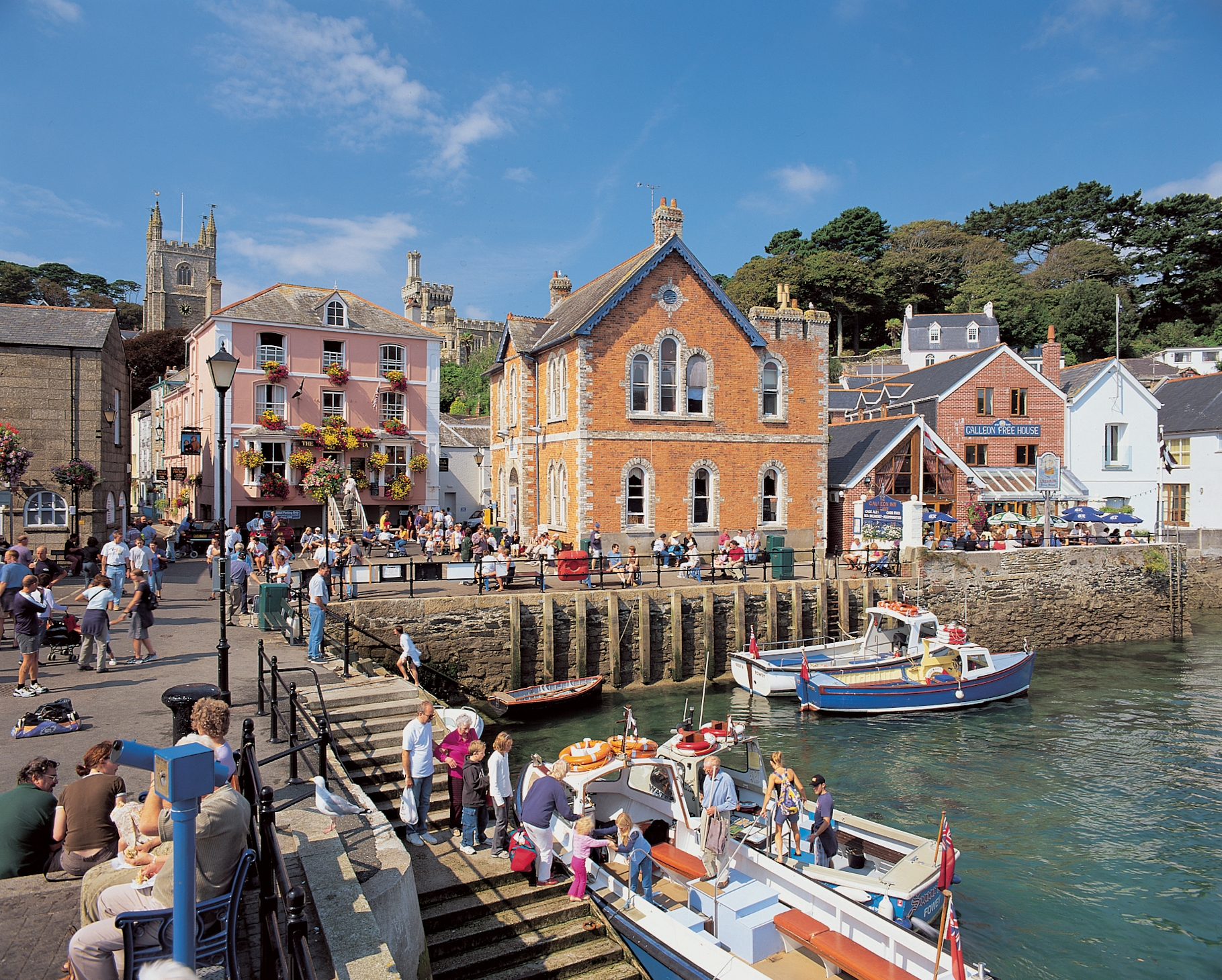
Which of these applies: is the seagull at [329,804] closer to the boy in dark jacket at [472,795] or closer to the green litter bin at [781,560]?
the boy in dark jacket at [472,795]

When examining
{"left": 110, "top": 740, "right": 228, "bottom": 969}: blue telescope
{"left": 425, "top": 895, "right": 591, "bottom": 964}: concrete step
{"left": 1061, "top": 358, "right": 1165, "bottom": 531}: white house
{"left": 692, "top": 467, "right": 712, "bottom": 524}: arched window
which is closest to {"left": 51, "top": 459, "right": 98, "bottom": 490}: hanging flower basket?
{"left": 692, "top": 467, "right": 712, "bottom": 524}: arched window

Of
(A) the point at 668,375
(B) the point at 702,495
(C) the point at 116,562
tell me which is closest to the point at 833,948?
(C) the point at 116,562

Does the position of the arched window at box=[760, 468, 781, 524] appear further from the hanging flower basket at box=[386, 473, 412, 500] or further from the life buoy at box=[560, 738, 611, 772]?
the life buoy at box=[560, 738, 611, 772]

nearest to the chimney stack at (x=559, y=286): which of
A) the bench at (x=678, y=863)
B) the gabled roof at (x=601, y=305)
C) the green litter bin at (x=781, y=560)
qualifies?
the gabled roof at (x=601, y=305)

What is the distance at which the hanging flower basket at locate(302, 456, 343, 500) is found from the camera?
100 feet

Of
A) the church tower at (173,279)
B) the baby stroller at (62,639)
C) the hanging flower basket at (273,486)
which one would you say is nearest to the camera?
the baby stroller at (62,639)

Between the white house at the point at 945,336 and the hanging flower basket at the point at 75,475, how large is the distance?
2330 inches

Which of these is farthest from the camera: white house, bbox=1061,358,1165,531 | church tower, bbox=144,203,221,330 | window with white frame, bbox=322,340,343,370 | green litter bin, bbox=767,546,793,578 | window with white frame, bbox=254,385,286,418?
church tower, bbox=144,203,221,330

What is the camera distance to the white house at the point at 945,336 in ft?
213

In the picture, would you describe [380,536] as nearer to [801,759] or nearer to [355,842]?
[801,759]

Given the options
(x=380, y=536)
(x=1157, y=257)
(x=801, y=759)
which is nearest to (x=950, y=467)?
(x=801, y=759)

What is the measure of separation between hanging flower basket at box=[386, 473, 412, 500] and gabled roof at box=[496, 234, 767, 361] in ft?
25.2

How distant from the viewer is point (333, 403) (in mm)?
33750

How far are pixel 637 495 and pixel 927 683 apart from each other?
11.4 m
